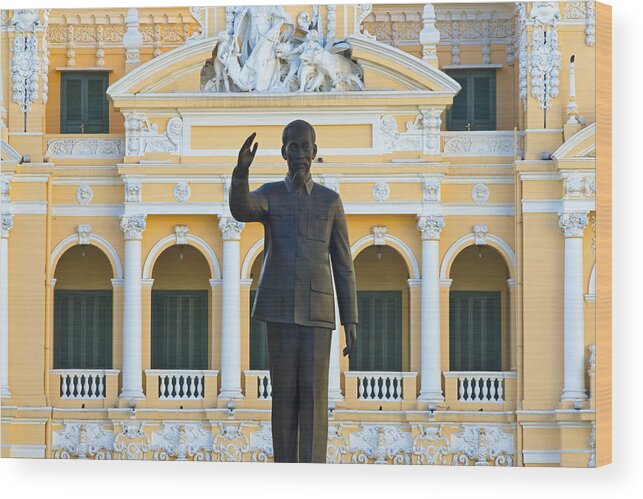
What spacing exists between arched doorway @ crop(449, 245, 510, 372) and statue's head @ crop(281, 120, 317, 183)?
106 inches

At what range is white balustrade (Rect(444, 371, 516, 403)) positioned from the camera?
40.1 ft

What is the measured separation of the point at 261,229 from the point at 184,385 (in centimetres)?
127

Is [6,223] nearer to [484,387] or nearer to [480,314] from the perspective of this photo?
[480,314]

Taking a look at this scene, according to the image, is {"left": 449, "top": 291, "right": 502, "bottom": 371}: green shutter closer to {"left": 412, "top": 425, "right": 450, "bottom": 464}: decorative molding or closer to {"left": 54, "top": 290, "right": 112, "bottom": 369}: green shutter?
{"left": 412, "top": 425, "right": 450, "bottom": 464}: decorative molding

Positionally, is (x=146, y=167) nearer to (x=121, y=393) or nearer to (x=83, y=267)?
(x=83, y=267)

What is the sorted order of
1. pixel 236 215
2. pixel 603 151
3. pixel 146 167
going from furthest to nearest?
1. pixel 146 167
2. pixel 603 151
3. pixel 236 215

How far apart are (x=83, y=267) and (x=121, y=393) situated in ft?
3.16

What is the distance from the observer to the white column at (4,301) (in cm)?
1229

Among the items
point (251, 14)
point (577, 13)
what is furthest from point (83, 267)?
point (577, 13)

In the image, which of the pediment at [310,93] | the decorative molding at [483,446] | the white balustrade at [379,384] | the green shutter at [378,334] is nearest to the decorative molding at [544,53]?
the pediment at [310,93]

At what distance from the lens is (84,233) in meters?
12.6

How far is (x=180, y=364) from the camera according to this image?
41.0 ft

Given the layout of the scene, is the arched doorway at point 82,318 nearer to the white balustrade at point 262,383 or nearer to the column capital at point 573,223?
the white balustrade at point 262,383

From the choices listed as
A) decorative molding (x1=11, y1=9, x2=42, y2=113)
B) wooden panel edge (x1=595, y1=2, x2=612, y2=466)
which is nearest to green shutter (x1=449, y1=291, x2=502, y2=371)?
wooden panel edge (x1=595, y1=2, x2=612, y2=466)
